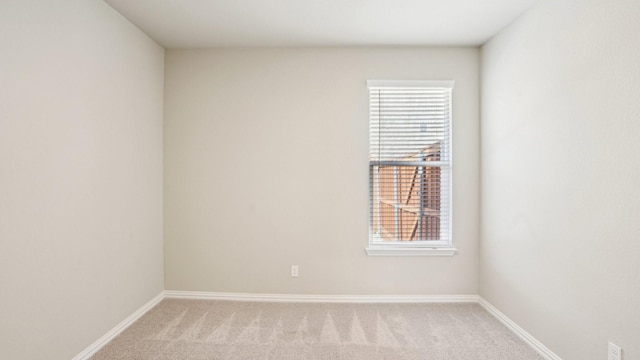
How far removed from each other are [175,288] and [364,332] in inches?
79.1

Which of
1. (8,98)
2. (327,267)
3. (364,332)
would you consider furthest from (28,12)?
(364,332)

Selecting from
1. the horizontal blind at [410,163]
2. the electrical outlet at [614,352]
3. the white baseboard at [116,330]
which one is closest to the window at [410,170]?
the horizontal blind at [410,163]

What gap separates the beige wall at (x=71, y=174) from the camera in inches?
64.1

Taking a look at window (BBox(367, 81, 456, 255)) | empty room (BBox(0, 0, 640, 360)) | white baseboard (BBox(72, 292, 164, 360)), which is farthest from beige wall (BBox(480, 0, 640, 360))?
white baseboard (BBox(72, 292, 164, 360))

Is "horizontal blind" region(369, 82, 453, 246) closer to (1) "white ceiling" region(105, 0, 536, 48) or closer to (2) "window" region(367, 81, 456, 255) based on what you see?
(2) "window" region(367, 81, 456, 255)

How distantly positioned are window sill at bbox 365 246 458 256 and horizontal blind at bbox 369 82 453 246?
3.2 inches

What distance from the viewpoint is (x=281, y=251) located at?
308 centimetres

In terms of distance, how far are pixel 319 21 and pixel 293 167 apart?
4.47ft

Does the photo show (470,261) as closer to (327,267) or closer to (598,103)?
(327,267)

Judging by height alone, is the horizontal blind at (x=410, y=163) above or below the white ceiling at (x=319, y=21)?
below

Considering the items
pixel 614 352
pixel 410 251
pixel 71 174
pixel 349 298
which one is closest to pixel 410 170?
pixel 410 251

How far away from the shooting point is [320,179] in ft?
10.0

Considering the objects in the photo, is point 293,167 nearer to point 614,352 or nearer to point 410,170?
point 410,170

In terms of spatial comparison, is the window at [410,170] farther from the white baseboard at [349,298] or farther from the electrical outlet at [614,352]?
the electrical outlet at [614,352]
